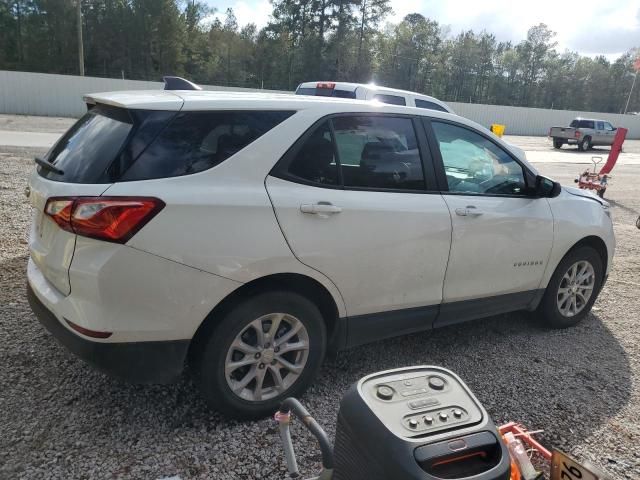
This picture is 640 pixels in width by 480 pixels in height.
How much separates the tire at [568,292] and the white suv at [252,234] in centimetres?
82

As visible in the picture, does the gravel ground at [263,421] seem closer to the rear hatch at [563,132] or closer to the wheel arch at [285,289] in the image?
the wheel arch at [285,289]

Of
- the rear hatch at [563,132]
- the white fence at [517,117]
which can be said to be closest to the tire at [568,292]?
the rear hatch at [563,132]

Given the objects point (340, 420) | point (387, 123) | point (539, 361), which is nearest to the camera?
point (340, 420)

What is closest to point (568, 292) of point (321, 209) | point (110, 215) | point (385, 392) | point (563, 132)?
point (321, 209)

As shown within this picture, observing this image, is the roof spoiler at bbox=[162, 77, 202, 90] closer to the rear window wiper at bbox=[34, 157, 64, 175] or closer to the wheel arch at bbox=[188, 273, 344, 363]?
the rear window wiper at bbox=[34, 157, 64, 175]

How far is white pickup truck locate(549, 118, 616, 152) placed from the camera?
27.8 meters

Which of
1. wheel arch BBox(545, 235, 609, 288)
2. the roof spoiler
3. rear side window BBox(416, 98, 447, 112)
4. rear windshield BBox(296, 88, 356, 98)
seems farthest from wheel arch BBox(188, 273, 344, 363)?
rear side window BBox(416, 98, 447, 112)

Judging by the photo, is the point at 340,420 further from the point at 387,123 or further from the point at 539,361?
the point at 539,361

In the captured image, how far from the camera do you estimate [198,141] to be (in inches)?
98.4

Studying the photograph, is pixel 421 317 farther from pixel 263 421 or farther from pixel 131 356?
pixel 131 356

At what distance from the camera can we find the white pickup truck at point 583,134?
27812 mm

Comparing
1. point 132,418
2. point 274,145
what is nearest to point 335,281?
point 274,145

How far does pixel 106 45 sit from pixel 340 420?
58546 millimetres

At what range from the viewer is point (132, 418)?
2750 millimetres
